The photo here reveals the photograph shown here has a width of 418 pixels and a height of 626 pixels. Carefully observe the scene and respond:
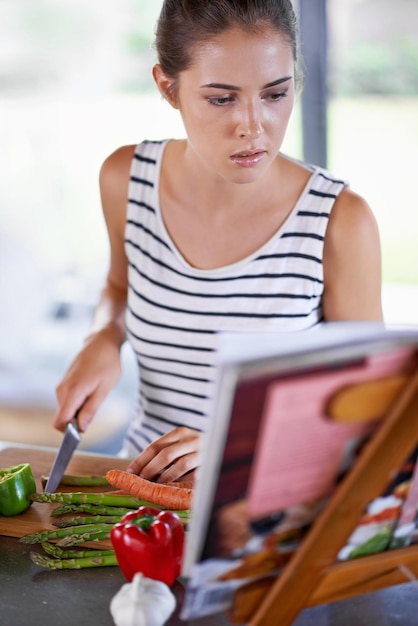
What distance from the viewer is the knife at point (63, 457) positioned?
162cm

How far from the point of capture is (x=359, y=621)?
4.03 feet

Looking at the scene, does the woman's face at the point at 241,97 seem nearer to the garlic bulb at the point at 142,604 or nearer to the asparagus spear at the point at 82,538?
the asparagus spear at the point at 82,538

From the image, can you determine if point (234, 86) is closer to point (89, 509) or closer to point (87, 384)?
point (87, 384)

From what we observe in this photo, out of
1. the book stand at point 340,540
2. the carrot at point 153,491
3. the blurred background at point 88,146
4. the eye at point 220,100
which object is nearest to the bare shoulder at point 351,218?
the eye at point 220,100

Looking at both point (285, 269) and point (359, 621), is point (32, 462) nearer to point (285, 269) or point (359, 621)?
point (285, 269)

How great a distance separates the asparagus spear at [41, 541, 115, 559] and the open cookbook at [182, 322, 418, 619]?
423 mm

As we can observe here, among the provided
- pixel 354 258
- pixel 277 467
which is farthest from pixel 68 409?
pixel 277 467

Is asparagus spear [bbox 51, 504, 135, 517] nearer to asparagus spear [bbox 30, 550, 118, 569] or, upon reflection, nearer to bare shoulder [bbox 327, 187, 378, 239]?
asparagus spear [bbox 30, 550, 118, 569]

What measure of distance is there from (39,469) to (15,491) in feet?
0.62

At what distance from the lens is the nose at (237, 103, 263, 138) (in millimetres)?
1577

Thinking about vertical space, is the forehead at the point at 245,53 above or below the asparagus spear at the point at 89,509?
above

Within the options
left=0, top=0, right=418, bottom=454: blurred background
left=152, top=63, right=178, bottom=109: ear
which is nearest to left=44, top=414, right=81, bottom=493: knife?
left=152, top=63, right=178, bottom=109: ear

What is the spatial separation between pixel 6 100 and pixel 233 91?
9.48 ft

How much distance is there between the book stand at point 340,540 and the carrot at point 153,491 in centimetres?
45
